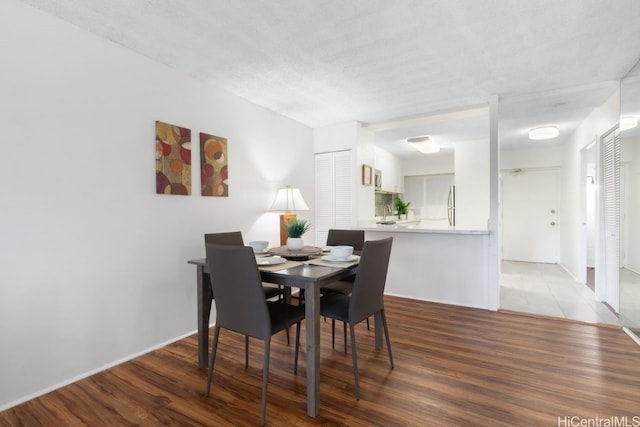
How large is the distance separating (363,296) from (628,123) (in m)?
2.95

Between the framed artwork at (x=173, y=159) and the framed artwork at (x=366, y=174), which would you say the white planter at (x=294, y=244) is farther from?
the framed artwork at (x=366, y=174)

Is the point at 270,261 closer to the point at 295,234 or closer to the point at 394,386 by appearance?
the point at 295,234

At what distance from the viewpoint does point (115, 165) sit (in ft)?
7.59

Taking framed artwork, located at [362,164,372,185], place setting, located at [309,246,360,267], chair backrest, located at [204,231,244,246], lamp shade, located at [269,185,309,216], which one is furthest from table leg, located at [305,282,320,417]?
framed artwork, located at [362,164,372,185]

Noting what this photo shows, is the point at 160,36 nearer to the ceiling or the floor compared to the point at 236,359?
nearer to the ceiling

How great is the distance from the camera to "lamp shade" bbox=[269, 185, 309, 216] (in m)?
3.57

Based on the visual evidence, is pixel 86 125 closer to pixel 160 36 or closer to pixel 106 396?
pixel 160 36

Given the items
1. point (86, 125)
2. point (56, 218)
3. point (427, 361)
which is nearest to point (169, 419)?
point (56, 218)

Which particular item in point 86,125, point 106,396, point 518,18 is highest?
point 518,18

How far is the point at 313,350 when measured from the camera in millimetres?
1742

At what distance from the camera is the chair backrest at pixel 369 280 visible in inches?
76.1

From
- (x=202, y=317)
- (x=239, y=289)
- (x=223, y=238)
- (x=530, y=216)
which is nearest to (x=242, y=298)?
(x=239, y=289)

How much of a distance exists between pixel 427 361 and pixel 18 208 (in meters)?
2.82

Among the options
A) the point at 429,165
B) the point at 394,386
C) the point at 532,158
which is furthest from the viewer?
the point at 429,165
